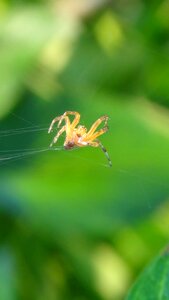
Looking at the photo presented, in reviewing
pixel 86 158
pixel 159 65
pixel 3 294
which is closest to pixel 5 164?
pixel 86 158

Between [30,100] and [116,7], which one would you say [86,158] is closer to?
[30,100]

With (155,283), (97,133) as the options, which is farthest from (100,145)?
(155,283)

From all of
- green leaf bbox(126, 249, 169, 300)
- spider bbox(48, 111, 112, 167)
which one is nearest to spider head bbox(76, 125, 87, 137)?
spider bbox(48, 111, 112, 167)

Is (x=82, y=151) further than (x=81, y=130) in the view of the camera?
Yes

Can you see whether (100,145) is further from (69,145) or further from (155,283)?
A: (155,283)

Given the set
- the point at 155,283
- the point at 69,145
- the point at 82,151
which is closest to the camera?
the point at 155,283

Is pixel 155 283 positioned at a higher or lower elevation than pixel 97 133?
lower

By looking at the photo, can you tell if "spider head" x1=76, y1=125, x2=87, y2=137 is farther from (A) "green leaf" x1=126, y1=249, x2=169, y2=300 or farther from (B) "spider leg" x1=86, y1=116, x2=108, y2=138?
(A) "green leaf" x1=126, y1=249, x2=169, y2=300
